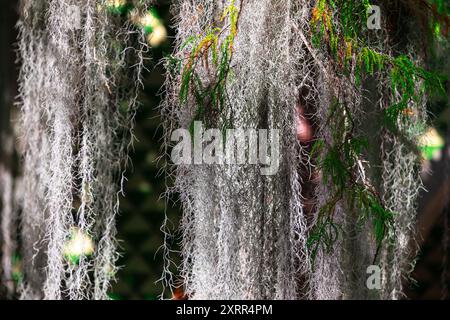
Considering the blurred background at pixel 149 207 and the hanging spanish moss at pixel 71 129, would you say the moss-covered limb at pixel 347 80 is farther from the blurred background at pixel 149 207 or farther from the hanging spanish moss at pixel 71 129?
the blurred background at pixel 149 207

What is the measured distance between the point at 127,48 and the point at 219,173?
1.46 feet

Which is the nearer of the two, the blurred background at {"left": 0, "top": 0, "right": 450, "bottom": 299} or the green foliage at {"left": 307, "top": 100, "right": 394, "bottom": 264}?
the green foliage at {"left": 307, "top": 100, "right": 394, "bottom": 264}

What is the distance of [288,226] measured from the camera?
140cm

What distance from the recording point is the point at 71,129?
5.12ft

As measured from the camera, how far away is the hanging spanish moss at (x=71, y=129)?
59.8 inches

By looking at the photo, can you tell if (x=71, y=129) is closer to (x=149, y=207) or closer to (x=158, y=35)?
(x=158, y=35)

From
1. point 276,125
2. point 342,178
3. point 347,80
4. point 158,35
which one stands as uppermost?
point 158,35

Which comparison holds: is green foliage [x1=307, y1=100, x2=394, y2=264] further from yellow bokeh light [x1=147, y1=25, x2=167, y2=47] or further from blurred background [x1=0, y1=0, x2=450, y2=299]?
blurred background [x1=0, y1=0, x2=450, y2=299]

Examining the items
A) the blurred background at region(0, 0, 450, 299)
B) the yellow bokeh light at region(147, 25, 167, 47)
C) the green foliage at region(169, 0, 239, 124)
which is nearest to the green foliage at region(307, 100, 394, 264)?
the green foliage at region(169, 0, 239, 124)

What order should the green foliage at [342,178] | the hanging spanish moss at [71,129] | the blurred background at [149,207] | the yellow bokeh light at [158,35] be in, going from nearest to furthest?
the green foliage at [342,178], the hanging spanish moss at [71,129], the yellow bokeh light at [158,35], the blurred background at [149,207]

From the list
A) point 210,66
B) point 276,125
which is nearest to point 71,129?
point 210,66

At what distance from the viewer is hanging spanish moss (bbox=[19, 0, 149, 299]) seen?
1.52 meters

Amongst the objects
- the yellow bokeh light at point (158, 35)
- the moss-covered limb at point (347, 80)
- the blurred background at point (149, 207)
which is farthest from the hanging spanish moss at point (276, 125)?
the blurred background at point (149, 207)
